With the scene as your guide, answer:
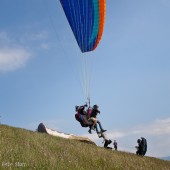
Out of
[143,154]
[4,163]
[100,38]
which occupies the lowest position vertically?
[4,163]

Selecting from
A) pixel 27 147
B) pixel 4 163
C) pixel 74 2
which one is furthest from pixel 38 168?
pixel 74 2

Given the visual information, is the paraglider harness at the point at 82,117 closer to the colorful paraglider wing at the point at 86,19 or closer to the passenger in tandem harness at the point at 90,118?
the passenger in tandem harness at the point at 90,118

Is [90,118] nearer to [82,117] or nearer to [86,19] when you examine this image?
[82,117]

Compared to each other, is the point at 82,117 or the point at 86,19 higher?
the point at 86,19

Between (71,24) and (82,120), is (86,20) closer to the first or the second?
(71,24)

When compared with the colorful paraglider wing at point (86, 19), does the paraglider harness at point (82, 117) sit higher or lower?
lower

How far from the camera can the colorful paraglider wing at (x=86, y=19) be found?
22.3m

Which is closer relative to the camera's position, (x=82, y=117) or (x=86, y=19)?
(x=82, y=117)

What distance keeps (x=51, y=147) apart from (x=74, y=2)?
34.7 ft

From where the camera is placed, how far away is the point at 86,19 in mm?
22938

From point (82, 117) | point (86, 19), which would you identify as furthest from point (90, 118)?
point (86, 19)

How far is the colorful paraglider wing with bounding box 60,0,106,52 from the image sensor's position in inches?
880

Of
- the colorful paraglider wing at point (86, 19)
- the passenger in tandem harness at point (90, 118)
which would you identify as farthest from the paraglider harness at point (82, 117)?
the colorful paraglider wing at point (86, 19)

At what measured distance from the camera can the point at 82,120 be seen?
21.3 metres
